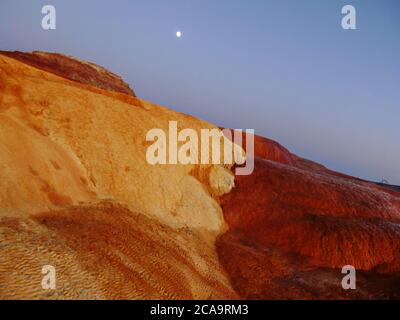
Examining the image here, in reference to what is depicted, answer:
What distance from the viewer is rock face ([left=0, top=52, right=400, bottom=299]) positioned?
747cm

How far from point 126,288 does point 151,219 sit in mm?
4608

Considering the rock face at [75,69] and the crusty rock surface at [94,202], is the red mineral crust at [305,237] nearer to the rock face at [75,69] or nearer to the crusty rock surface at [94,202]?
the crusty rock surface at [94,202]

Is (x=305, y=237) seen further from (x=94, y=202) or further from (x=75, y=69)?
(x=75, y=69)

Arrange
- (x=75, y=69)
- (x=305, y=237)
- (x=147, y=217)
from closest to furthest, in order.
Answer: (x=147, y=217) < (x=305, y=237) < (x=75, y=69)

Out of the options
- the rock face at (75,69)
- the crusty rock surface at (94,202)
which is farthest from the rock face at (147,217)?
the rock face at (75,69)

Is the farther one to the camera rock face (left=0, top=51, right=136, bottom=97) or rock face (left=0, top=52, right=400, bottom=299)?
rock face (left=0, top=51, right=136, bottom=97)

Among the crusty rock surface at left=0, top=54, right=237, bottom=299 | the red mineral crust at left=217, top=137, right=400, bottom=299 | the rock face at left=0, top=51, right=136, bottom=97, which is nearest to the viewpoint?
the crusty rock surface at left=0, top=54, right=237, bottom=299

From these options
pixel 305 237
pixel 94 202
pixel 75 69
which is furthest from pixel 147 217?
pixel 75 69

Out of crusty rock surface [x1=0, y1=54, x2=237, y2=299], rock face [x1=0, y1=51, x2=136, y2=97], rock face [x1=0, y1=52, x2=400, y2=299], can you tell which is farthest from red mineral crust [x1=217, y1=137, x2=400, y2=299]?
rock face [x1=0, y1=51, x2=136, y2=97]

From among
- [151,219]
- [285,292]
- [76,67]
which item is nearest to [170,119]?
[151,219]

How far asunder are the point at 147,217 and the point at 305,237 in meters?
7.98

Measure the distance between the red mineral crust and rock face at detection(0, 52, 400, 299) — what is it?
0.06 meters

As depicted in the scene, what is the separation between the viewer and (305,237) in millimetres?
14797

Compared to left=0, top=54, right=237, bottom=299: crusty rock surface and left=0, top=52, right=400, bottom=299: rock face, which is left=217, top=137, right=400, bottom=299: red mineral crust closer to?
left=0, top=52, right=400, bottom=299: rock face
